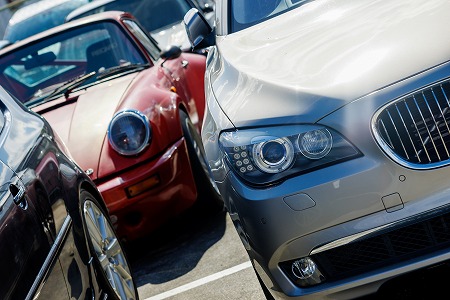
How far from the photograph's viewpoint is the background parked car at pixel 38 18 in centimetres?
1385

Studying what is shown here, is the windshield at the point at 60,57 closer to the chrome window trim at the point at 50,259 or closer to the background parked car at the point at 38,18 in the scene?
the chrome window trim at the point at 50,259

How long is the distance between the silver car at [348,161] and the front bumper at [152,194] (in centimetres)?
205

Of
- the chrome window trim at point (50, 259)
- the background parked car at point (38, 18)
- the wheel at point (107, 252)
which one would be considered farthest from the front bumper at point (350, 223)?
the background parked car at point (38, 18)

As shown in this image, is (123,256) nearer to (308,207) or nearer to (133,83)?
(308,207)

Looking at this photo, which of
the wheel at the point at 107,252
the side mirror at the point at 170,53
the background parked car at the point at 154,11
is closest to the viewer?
the wheel at the point at 107,252

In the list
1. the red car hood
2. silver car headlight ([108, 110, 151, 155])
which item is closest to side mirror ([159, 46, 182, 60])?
the red car hood

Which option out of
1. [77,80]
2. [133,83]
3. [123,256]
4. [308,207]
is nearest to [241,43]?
[123,256]

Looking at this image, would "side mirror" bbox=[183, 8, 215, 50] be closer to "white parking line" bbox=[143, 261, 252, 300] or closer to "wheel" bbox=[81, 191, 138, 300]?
"white parking line" bbox=[143, 261, 252, 300]

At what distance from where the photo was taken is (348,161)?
3398mm

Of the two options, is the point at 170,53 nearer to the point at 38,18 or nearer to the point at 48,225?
the point at 48,225

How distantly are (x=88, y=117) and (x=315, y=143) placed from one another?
9.95 feet

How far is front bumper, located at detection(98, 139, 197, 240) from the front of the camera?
5.84 m

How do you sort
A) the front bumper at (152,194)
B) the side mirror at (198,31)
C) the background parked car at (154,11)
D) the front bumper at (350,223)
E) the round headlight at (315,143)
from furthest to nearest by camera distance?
1. the background parked car at (154,11)
2. the front bumper at (152,194)
3. the side mirror at (198,31)
4. the round headlight at (315,143)
5. the front bumper at (350,223)

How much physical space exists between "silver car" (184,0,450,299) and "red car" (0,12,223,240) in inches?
82.8
